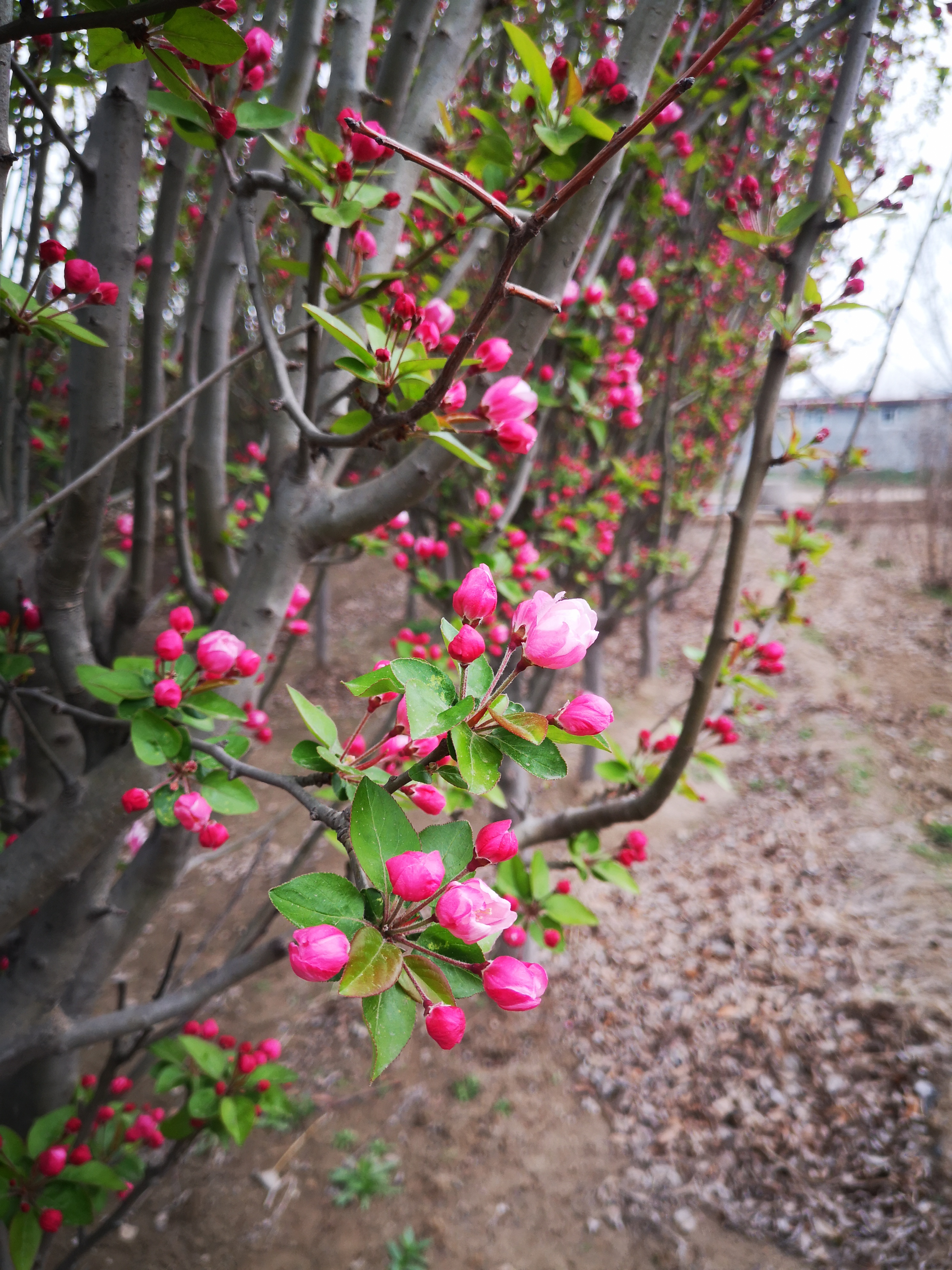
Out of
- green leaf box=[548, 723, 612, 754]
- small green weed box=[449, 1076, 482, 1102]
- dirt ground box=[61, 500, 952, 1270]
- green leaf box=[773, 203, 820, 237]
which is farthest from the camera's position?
small green weed box=[449, 1076, 482, 1102]

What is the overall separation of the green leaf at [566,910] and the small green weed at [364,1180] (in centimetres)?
167

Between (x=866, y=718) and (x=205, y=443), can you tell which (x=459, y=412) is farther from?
(x=866, y=718)

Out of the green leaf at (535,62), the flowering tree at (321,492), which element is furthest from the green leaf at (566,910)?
the green leaf at (535,62)

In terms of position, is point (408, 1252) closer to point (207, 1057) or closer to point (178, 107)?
point (207, 1057)

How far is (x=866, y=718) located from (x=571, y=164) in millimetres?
6201

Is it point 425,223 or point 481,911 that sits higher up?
point 425,223

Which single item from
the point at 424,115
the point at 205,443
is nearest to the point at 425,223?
the point at 424,115

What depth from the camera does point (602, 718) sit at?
70 centimetres

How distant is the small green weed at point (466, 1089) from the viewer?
2988 mm

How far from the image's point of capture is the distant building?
382 inches

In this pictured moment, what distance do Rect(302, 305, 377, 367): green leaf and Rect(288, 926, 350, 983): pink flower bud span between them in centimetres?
66

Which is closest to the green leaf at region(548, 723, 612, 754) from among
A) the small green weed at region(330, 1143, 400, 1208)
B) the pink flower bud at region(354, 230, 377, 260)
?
the pink flower bud at region(354, 230, 377, 260)

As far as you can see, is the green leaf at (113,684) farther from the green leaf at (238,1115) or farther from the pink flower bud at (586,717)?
the green leaf at (238,1115)

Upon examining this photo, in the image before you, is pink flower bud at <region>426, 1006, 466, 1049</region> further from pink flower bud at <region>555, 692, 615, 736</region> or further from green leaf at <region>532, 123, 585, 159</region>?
green leaf at <region>532, 123, 585, 159</region>
